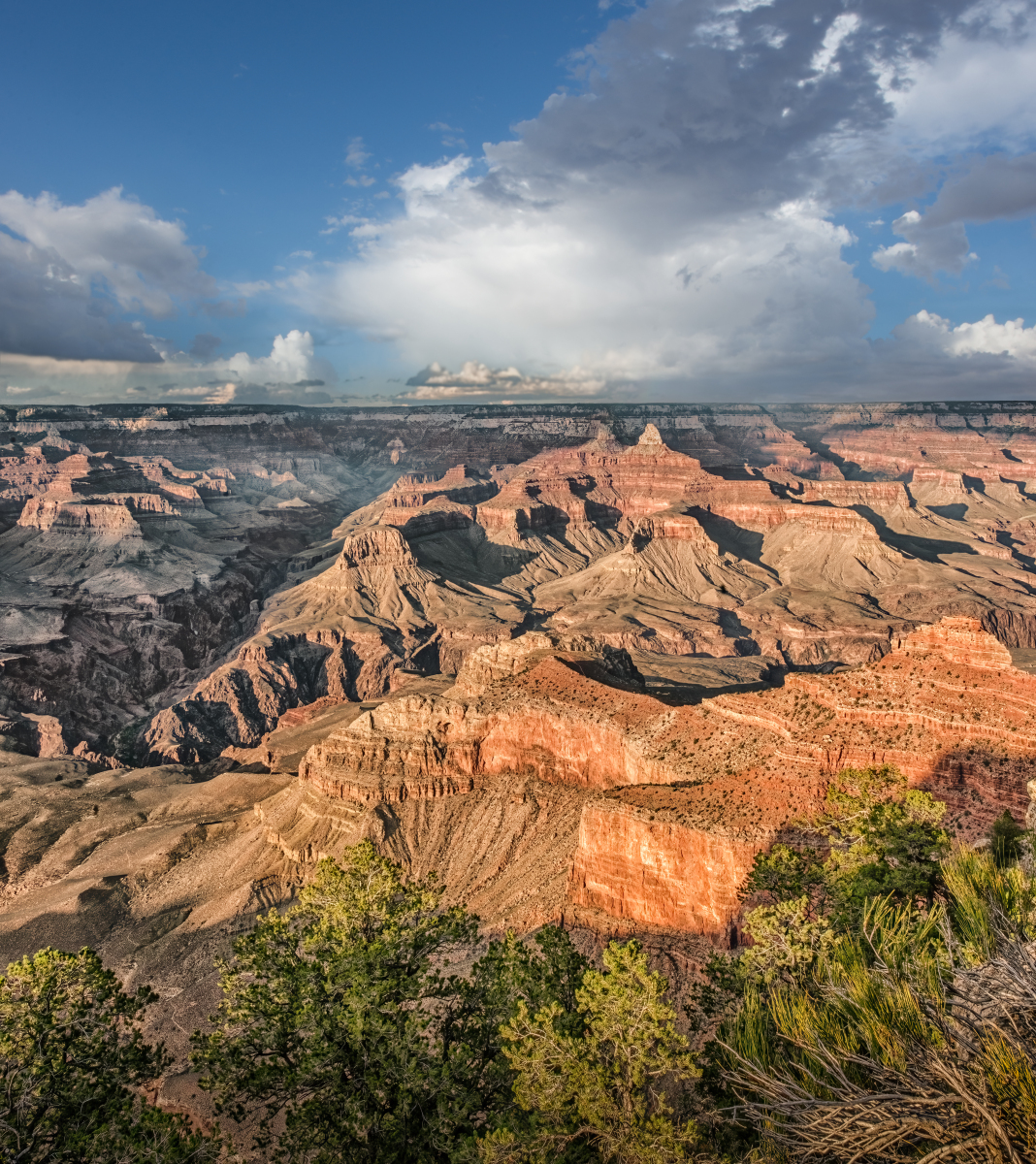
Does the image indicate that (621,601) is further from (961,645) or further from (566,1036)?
(566,1036)

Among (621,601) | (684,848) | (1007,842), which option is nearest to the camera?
(1007,842)

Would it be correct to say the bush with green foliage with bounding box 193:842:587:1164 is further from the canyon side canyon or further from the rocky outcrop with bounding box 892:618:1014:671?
the rocky outcrop with bounding box 892:618:1014:671

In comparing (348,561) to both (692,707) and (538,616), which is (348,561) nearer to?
(538,616)

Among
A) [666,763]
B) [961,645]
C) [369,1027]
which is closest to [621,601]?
[666,763]

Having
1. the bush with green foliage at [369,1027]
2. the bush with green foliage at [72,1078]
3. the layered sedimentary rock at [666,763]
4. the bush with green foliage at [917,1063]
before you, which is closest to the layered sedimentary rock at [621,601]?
the layered sedimentary rock at [666,763]

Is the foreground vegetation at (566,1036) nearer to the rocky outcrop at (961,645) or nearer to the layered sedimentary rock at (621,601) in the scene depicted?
the rocky outcrop at (961,645)

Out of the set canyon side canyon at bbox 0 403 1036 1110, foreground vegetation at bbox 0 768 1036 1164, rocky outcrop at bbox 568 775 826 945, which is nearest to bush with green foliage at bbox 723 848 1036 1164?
foreground vegetation at bbox 0 768 1036 1164
